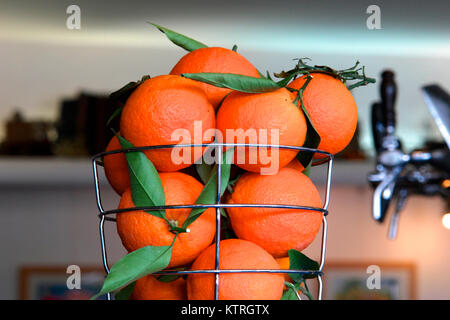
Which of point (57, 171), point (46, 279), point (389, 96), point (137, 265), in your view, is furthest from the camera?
point (46, 279)

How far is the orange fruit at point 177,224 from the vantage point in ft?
1.17

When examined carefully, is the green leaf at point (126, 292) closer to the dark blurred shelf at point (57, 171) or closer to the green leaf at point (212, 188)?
the green leaf at point (212, 188)

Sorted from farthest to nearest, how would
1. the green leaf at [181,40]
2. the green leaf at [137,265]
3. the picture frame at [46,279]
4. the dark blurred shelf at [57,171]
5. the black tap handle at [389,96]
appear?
the picture frame at [46,279]
the dark blurred shelf at [57,171]
the black tap handle at [389,96]
the green leaf at [181,40]
the green leaf at [137,265]

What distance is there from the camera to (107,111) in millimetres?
2111

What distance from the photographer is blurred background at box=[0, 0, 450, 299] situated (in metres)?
2.13

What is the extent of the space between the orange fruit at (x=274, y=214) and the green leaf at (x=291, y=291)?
2cm

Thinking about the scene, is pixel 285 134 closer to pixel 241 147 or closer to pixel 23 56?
pixel 241 147

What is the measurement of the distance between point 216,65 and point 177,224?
0.36 feet

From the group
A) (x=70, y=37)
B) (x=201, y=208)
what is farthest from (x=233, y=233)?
(x=70, y=37)

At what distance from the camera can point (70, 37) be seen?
2.30 meters

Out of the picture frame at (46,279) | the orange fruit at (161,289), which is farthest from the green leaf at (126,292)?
the picture frame at (46,279)

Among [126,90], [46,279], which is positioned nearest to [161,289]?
[126,90]

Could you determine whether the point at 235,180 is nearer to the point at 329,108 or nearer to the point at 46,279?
the point at 329,108
